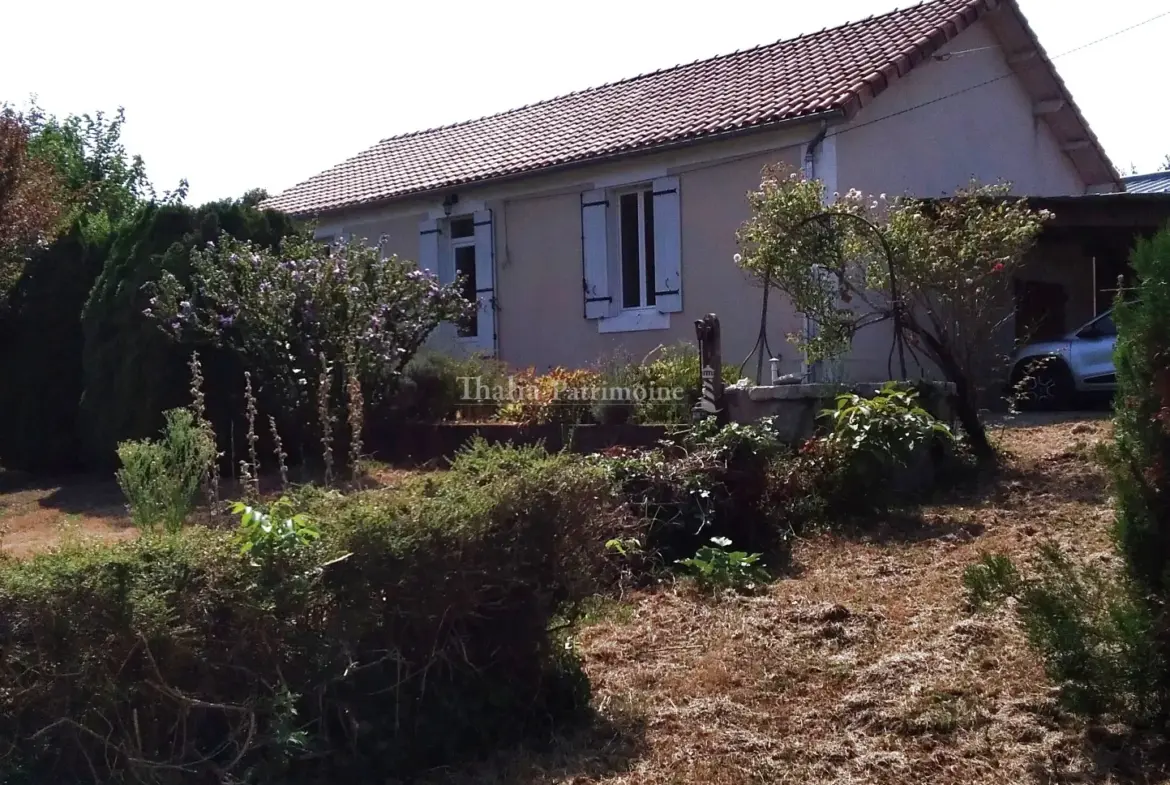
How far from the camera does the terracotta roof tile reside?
1198 centimetres

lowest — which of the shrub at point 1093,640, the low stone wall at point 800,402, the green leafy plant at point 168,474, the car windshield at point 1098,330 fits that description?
the shrub at point 1093,640

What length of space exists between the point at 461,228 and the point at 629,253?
9.98 ft

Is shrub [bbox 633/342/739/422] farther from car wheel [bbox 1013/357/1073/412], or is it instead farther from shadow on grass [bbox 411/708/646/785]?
shadow on grass [bbox 411/708/646/785]

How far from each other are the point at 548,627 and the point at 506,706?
301mm

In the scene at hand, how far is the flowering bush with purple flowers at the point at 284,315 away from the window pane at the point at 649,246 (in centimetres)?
389

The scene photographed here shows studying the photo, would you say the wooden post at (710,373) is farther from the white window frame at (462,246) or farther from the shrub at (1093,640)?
the white window frame at (462,246)

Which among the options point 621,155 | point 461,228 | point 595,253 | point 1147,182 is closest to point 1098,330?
point 621,155

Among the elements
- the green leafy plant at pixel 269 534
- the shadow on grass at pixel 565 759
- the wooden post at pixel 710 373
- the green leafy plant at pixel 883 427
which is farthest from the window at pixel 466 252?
the green leafy plant at pixel 269 534

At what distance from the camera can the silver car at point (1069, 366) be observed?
463 inches

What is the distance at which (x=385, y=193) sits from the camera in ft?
50.6

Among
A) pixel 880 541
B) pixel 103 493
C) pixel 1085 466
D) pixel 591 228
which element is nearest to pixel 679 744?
pixel 880 541

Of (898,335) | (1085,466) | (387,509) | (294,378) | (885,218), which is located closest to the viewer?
(387,509)

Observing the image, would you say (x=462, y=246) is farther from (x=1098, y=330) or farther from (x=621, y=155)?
(x=1098, y=330)

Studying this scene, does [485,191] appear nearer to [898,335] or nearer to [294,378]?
[294,378]
